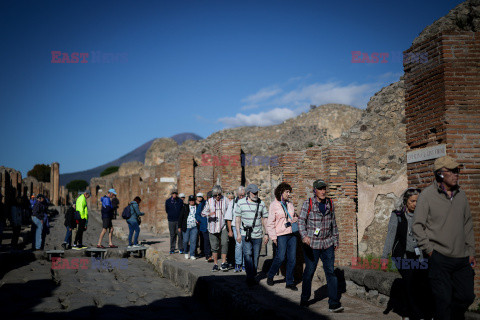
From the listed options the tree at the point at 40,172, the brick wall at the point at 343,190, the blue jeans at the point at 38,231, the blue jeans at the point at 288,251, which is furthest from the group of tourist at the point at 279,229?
the tree at the point at 40,172

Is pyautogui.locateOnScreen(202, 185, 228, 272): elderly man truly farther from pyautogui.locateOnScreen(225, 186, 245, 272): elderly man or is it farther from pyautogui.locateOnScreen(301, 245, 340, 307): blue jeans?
pyautogui.locateOnScreen(301, 245, 340, 307): blue jeans

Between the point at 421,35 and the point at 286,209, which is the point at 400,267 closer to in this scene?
the point at 286,209

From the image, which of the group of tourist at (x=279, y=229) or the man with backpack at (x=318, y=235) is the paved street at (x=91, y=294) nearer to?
the group of tourist at (x=279, y=229)

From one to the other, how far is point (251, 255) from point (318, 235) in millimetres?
1870

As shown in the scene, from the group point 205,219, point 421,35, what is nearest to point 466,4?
point 421,35

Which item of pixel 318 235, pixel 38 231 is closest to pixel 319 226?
pixel 318 235

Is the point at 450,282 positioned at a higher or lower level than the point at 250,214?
lower

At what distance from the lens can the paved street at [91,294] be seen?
236 inches

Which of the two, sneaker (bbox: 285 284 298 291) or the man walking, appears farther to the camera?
the man walking

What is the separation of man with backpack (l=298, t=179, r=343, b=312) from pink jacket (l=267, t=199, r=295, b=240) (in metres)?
0.98

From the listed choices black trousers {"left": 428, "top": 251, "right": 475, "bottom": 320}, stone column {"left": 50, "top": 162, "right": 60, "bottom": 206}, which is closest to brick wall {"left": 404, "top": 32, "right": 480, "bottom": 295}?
black trousers {"left": 428, "top": 251, "right": 475, "bottom": 320}

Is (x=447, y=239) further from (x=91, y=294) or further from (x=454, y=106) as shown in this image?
(x=91, y=294)

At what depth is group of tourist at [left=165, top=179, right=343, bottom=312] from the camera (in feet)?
18.7

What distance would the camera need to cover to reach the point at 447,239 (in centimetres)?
405
